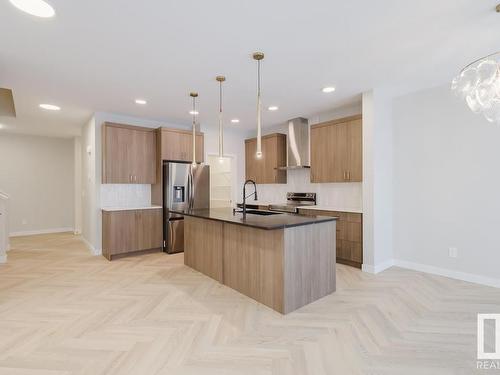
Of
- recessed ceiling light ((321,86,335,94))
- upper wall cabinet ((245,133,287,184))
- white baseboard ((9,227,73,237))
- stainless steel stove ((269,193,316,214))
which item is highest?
recessed ceiling light ((321,86,335,94))

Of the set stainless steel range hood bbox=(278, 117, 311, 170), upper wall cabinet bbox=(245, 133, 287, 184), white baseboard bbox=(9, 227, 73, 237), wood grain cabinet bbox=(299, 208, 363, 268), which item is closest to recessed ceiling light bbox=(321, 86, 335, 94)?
stainless steel range hood bbox=(278, 117, 311, 170)

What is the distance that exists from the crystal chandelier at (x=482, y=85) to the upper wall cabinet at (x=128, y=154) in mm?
4649

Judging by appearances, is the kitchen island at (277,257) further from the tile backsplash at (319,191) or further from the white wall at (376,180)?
the tile backsplash at (319,191)

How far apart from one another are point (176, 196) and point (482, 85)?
14.5 feet

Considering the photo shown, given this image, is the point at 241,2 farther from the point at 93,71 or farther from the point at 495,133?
the point at 495,133

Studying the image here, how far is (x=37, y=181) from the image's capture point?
7023mm

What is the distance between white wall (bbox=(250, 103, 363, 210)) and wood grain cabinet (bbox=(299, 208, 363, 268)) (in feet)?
1.37

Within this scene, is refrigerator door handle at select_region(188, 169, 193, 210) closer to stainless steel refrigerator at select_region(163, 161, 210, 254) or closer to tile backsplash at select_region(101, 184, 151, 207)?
stainless steel refrigerator at select_region(163, 161, 210, 254)

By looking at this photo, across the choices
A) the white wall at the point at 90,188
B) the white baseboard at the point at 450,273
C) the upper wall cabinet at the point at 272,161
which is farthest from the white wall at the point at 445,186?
the white wall at the point at 90,188

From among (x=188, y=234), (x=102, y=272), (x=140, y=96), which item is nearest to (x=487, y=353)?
(x=188, y=234)

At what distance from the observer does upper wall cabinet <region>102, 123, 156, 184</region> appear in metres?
4.72

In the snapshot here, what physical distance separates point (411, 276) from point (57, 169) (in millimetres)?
8344

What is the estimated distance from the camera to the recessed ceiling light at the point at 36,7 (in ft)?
6.46

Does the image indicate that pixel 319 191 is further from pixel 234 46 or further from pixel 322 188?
pixel 234 46
